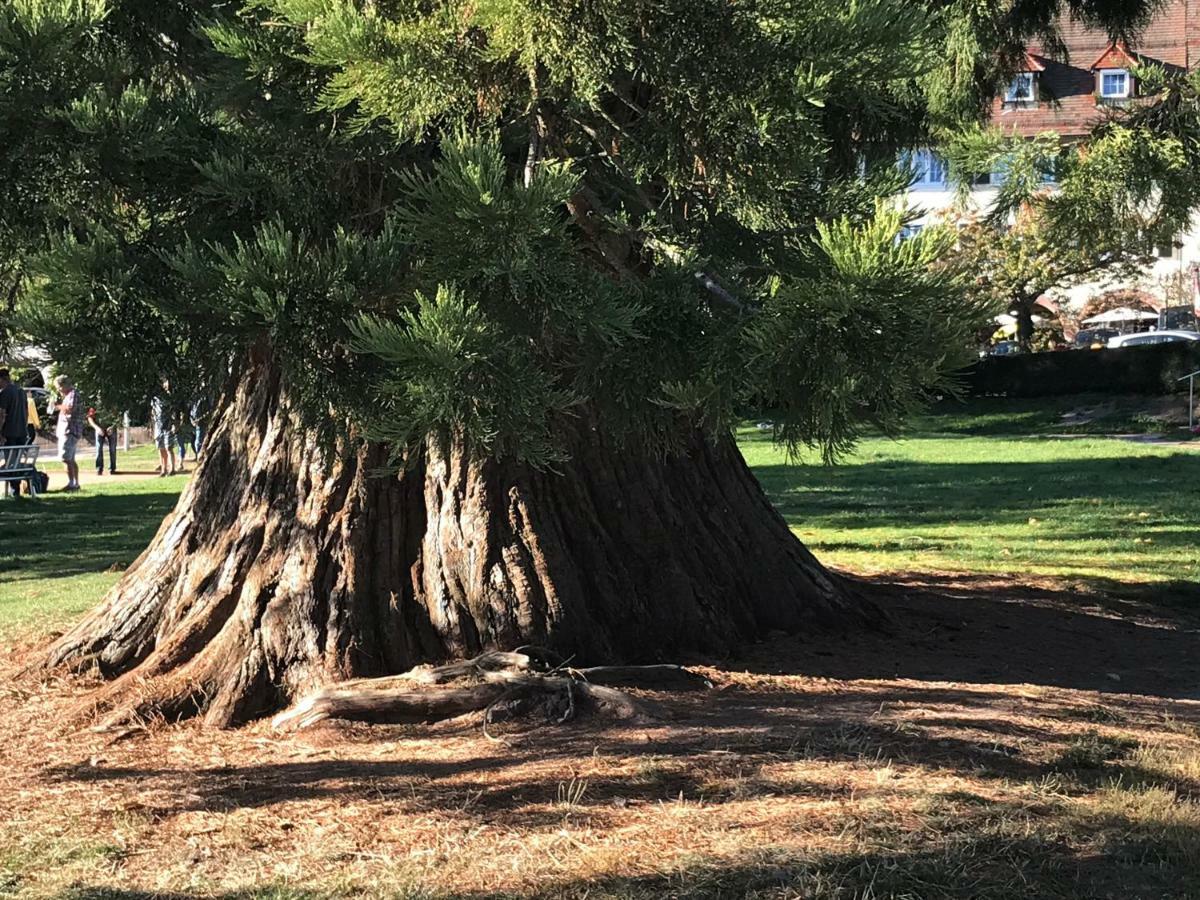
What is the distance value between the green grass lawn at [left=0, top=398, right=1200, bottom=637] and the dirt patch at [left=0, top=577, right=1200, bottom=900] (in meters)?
2.94

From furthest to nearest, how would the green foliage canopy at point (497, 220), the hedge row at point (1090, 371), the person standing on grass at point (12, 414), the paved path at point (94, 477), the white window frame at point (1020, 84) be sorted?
1. the hedge row at point (1090, 371)
2. the paved path at point (94, 477)
3. the person standing on grass at point (12, 414)
4. the white window frame at point (1020, 84)
5. the green foliage canopy at point (497, 220)

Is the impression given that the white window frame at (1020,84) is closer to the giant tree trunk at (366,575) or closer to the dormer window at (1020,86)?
the dormer window at (1020,86)

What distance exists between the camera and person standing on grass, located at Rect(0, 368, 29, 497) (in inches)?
647

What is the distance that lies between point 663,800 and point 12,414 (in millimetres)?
14309

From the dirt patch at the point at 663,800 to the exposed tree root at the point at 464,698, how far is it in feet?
0.29

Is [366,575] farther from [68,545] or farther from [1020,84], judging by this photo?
[68,545]

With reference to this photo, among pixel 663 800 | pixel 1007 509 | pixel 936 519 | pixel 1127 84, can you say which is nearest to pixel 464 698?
pixel 663 800

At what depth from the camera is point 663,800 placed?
450cm

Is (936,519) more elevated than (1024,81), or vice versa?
(1024,81)

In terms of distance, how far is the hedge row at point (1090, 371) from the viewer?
28516 mm

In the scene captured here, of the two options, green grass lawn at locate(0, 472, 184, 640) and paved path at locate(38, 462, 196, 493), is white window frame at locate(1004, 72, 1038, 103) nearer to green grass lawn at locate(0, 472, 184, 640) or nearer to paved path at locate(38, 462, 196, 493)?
green grass lawn at locate(0, 472, 184, 640)

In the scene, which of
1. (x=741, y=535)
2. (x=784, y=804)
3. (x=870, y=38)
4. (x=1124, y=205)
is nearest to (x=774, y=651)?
(x=741, y=535)

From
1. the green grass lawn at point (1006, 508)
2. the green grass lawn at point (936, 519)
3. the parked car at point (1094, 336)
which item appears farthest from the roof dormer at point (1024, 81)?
the parked car at point (1094, 336)

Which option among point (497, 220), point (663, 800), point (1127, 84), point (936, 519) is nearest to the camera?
point (497, 220)
